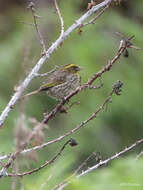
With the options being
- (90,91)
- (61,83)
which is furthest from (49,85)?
(90,91)

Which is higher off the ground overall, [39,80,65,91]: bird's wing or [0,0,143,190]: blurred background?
[0,0,143,190]: blurred background

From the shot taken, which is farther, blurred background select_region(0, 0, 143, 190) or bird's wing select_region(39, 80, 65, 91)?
blurred background select_region(0, 0, 143, 190)

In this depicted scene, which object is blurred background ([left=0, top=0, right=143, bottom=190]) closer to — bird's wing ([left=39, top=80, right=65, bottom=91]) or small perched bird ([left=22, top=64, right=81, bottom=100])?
small perched bird ([left=22, top=64, right=81, bottom=100])

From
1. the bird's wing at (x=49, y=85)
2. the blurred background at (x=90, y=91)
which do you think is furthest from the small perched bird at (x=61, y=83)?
the blurred background at (x=90, y=91)

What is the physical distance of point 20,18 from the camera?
12.3 meters

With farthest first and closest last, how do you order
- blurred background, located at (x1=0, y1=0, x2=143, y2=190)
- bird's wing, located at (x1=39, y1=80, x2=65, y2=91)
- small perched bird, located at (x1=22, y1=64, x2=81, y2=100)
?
blurred background, located at (x1=0, y1=0, x2=143, y2=190)
small perched bird, located at (x1=22, y1=64, x2=81, y2=100)
bird's wing, located at (x1=39, y1=80, x2=65, y2=91)

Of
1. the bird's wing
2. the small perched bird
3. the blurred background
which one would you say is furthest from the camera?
the blurred background

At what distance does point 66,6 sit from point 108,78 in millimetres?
2287

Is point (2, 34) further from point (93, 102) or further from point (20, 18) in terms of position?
point (93, 102)

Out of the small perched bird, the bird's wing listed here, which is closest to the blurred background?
the small perched bird

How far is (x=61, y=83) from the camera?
23.4ft

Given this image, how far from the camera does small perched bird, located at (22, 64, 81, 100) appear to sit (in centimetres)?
699

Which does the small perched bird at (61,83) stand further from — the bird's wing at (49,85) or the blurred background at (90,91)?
the blurred background at (90,91)

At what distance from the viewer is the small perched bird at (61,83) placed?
699cm
